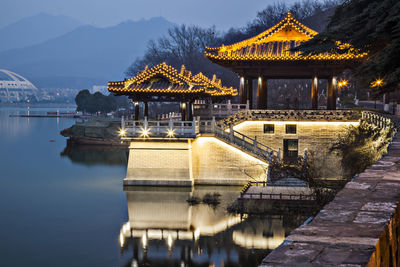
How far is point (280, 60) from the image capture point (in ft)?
113

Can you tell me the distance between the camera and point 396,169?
845 cm

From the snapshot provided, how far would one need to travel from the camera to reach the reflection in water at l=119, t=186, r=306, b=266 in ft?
63.9

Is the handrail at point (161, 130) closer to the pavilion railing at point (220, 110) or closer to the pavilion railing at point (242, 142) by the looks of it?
the pavilion railing at point (242, 142)

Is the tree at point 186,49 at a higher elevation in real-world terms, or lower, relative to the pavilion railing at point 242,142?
higher

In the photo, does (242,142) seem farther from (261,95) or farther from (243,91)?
(243,91)

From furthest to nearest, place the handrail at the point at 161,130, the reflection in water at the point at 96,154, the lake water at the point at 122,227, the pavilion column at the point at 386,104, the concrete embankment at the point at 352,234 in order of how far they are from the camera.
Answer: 1. the reflection in water at the point at 96,154
2. the pavilion column at the point at 386,104
3. the handrail at the point at 161,130
4. the lake water at the point at 122,227
5. the concrete embankment at the point at 352,234

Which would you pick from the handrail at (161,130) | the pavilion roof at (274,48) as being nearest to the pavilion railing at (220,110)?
the pavilion roof at (274,48)

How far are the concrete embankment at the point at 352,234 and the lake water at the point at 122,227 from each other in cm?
1319

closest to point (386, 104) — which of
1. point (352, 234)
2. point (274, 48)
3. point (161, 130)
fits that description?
point (274, 48)

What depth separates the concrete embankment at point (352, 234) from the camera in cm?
402

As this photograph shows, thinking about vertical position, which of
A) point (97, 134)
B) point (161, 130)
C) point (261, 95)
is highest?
point (261, 95)

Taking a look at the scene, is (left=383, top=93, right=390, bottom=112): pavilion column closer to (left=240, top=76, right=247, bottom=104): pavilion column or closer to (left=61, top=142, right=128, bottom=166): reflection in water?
(left=240, top=76, right=247, bottom=104): pavilion column

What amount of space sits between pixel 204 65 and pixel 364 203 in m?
80.4

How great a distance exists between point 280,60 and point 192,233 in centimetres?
1575
